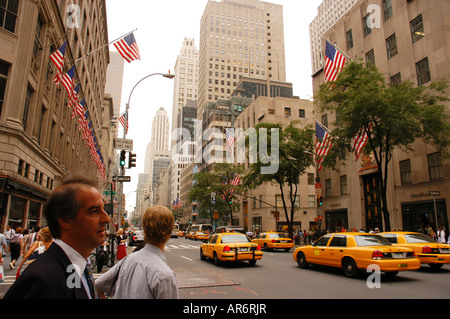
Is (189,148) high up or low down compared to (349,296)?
up

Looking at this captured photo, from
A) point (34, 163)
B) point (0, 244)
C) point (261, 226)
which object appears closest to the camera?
point (0, 244)

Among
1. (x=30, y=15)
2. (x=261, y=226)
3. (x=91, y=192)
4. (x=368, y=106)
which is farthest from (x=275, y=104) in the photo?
(x=91, y=192)

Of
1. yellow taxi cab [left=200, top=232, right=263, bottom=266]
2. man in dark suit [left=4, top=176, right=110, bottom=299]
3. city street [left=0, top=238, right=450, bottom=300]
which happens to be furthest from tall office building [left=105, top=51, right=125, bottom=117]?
man in dark suit [left=4, top=176, right=110, bottom=299]

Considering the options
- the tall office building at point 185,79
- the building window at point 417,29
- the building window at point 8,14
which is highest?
the tall office building at point 185,79

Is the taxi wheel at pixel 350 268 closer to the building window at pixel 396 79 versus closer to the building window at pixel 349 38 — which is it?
the building window at pixel 396 79

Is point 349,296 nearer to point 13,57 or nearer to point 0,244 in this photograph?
point 0,244

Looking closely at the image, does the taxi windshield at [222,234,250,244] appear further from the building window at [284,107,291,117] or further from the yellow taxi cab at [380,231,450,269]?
the building window at [284,107,291,117]

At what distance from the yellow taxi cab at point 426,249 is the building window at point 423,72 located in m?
17.6

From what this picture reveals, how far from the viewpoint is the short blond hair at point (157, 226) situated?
295cm

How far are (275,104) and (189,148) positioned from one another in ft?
277

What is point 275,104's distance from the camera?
2251 inches

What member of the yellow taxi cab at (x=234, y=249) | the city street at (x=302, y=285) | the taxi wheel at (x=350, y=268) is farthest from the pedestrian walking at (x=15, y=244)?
the taxi wheel at (x=350, y=268)

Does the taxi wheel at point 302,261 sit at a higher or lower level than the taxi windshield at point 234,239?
lower

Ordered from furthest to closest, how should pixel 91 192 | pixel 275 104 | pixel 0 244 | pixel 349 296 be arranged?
1. pixel 275 104
2. pixel 0 244
3. pixel 349 296
4. pixel 91 192
